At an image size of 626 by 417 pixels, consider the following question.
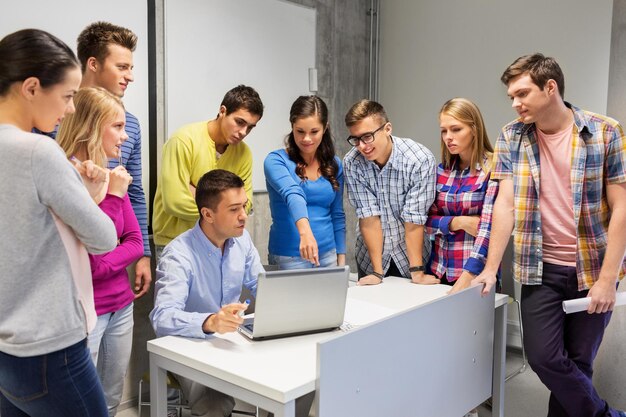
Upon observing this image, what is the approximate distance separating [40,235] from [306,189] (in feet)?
4.93

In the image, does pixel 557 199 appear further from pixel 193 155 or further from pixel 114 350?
pixel 114 350

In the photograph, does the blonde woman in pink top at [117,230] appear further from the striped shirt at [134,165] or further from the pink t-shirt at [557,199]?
the pink t-shirt at [557,199]

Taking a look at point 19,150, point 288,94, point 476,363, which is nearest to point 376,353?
point 476,363

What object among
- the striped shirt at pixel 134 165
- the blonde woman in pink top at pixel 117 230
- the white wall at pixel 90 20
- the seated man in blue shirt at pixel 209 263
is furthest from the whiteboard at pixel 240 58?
the blonde woman in pink top at pixel 117 230

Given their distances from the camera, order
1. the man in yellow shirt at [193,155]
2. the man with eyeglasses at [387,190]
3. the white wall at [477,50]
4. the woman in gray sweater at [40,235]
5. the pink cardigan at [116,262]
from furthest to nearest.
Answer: the white wall at [477,50]
the man with eyeglasses at [387,190]
the man in yellow shirt at [193,155]
the pink cardigan at [116,262]
the woman in gray sweater at [40,235]

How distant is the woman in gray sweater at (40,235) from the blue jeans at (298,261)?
143 centimetres

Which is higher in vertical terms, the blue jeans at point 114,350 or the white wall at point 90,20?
the white wall at point 90,20

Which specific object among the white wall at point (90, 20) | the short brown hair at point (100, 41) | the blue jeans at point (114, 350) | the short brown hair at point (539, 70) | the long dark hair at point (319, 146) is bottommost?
the blue jeans at point (114, 350)

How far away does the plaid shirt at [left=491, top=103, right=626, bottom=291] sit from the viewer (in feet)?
6.70

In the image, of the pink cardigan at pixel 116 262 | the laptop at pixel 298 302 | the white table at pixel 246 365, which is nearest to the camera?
the white table at pixel 246 365

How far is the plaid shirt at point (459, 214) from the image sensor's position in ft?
7.57

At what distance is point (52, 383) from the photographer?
1.18 metres

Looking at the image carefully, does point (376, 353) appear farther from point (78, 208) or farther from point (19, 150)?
point (19, 150)

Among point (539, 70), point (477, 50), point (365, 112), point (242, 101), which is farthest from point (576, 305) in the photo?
point (477, 50)
